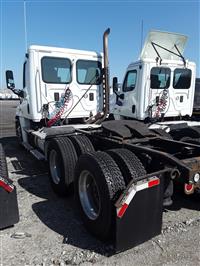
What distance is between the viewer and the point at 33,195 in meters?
4.23

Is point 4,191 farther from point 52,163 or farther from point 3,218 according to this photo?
point 52,163

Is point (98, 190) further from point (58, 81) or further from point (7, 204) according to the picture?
point (58, 81)

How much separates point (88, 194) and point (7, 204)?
1035 mm

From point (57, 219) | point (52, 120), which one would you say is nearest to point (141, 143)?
point (57, 219)

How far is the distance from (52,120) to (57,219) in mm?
3180

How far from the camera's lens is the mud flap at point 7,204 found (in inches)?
121

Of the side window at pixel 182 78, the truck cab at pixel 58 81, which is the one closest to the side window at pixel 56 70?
the truck cab at pixel 58 81

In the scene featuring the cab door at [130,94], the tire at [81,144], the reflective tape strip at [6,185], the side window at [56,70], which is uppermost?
the side window at [56,70]

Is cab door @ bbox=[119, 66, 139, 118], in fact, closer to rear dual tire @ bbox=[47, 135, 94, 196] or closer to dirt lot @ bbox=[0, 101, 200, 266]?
rear dual tire @ bbox=[47, 135, 94, 196]

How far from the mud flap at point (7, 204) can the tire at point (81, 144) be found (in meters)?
1.29

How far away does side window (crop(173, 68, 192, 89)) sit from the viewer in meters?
6.92

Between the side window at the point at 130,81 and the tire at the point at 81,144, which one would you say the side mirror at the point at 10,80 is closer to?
the side window at the point at 130,81

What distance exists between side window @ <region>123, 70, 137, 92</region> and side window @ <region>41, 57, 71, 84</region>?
6.04 feet

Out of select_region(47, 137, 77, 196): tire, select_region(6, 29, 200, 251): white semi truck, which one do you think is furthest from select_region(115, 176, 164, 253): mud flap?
select_region(47, 137, 77, 196): tire
